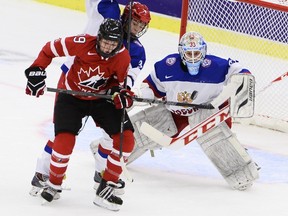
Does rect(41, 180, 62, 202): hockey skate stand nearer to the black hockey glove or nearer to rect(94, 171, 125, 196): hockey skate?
rect(94, 171, 125, 196): hockey skate

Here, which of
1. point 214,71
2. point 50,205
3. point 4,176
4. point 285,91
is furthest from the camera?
point 285,91

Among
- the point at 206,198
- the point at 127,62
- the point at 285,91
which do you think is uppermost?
the point at 127,62

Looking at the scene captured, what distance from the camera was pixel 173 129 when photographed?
13.5 feet

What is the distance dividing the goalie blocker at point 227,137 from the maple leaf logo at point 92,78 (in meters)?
0.40

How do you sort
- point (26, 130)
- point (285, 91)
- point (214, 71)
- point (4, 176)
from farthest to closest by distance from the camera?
1. point (285, 91)
2. point (26, 130)
3. point (214, 71)
4. point (4, 176)

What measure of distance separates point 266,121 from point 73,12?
3173 millimetres

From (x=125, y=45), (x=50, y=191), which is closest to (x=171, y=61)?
(x=125, y=45)

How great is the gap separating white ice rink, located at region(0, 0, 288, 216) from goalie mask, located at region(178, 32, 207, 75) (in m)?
0.56

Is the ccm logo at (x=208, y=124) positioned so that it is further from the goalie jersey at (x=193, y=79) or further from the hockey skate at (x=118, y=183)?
the hockey skate at (x=118, y=183)

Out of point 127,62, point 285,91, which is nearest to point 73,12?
point 285,91

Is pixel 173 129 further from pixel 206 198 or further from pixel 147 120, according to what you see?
pixel 206 198

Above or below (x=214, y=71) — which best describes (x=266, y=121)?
below

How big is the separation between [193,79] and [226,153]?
0.38 m

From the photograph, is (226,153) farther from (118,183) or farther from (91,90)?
(91,90)
